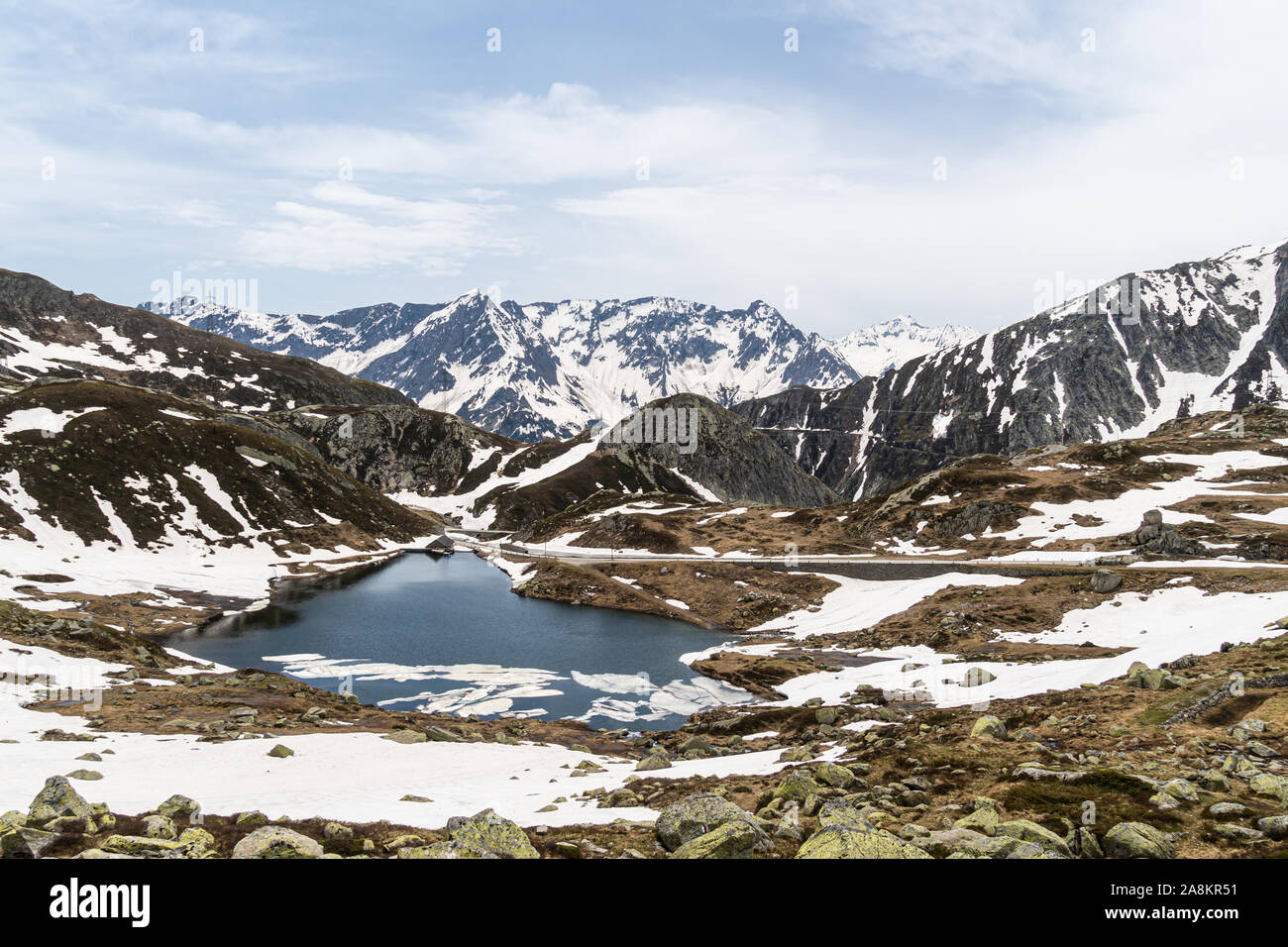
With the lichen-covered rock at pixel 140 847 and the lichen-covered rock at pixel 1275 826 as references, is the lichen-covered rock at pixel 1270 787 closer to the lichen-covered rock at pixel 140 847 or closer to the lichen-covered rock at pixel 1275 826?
the lichen-covered rock at pixel 1275 826

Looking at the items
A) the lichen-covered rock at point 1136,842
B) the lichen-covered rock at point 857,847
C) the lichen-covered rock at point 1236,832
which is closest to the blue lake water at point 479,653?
the lichen-covered rock at point 857,847

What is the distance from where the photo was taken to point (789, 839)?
1861cm

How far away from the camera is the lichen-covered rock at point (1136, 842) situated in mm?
15383

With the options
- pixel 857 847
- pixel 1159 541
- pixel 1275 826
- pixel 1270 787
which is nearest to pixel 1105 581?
pixel 1159 541

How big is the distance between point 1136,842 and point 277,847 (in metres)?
21.1

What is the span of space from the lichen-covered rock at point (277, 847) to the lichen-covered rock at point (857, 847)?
1278 cm

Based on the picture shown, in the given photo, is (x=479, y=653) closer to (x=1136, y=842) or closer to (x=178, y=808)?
(x=178, y=808)

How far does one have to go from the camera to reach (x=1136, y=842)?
15562mm

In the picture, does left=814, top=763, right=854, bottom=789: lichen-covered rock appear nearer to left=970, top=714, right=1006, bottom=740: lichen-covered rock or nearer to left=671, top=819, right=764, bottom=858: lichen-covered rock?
left=970, top=714, right=1006, bottom=740: lichen-covered rock

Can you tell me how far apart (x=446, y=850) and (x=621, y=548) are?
117713 millimetres
